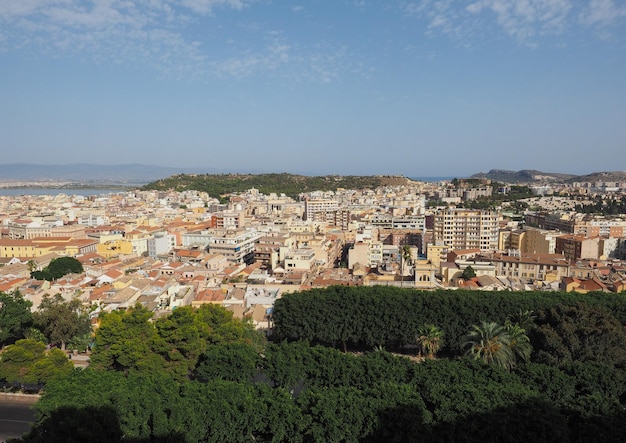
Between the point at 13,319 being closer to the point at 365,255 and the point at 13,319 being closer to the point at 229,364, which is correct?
the point at 229,364

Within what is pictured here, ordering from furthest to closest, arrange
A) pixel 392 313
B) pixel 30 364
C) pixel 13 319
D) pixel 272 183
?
pixel 272 183 < pixel 392 313 < pixel 13 319 < pixel 30 364

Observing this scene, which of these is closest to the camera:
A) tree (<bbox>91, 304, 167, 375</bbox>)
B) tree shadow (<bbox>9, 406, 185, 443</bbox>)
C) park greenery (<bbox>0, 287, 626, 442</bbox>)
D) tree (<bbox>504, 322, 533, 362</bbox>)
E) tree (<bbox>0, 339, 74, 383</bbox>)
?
tree shadow (<bbox>9, 406, 185, 443</bbox>)

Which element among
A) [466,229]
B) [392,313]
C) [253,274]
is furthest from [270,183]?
[392,313]

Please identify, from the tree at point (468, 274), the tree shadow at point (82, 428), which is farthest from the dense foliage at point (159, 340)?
the tree at point (468, 274)

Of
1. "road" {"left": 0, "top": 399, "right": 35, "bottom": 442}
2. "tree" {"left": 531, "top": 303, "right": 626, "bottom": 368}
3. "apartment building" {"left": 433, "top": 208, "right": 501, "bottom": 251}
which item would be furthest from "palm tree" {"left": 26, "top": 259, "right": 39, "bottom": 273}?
"apartment building" {"left": 433, "top": 208, "right": 501, "bottom": 251}

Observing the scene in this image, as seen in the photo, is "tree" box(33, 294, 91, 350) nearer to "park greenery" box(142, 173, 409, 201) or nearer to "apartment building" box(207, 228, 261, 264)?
"apartment building" box(207, 228, 261, 264)
